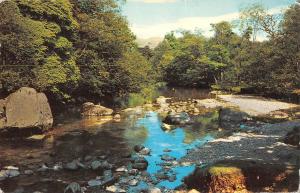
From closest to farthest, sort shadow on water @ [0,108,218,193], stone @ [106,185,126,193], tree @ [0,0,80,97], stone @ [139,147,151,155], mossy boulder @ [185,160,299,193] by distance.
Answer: mossy boulder @ [185,160,299,193], stone @ [106,185,126,193], shadow on water @ [0,108,218,193], stone @ [139,147,151,155], tree @ [0,0,80,97]

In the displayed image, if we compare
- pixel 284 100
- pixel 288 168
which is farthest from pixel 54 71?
pixel 284 100

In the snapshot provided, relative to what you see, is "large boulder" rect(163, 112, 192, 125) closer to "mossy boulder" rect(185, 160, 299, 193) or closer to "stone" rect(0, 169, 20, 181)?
"stone" rect(0, 169, 20, 181)

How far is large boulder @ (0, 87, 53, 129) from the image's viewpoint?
88.7ft

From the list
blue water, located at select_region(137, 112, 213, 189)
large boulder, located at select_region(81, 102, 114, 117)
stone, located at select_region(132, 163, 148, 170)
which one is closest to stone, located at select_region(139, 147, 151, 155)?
blue water, located at select_region(137, 112, 213, 189)

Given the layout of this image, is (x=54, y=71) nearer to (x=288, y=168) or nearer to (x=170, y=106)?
(x=170, y=106)

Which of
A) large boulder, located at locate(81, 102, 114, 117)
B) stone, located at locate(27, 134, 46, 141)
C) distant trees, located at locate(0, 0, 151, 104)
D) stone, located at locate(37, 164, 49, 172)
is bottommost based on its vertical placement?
stone, located at locate(37, 164, 49, 172)

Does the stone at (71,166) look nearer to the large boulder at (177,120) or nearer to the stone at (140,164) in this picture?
the stone at (140,164)

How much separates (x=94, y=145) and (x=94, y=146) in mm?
286

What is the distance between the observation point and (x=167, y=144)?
25531 millimetres

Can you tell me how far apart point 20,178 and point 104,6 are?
29439mm

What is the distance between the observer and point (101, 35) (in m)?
41.4

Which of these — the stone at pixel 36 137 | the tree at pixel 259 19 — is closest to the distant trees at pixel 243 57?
the tree at pixel 259 19

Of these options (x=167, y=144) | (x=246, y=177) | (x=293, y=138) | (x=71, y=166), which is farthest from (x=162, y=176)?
(x=293, y=138)

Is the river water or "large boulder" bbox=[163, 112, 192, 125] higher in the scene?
"large boulder" bbox=[163, 112, 192, 125]
